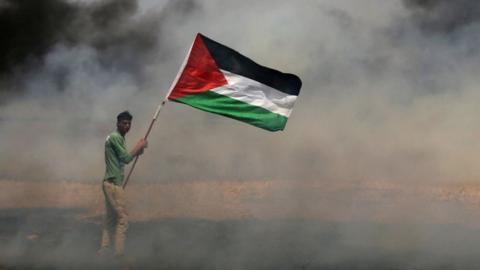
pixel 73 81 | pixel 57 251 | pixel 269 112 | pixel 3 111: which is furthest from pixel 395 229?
pixel 3 111

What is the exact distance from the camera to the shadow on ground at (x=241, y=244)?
6.84 metres

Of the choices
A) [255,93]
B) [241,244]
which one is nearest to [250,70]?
[255,93]

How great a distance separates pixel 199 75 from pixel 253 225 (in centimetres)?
270

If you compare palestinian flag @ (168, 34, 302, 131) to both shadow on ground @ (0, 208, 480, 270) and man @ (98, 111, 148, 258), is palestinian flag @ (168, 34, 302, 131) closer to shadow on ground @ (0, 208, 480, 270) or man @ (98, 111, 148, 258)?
man @ (98, 111, 148, 258)

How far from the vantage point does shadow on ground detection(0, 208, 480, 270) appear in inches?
269

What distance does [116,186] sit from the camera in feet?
23.1

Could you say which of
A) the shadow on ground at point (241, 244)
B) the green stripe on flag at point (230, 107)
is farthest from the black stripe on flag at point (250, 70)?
the shadow on ground at point (241, 244)

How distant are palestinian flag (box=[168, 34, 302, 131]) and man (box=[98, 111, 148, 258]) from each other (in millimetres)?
699

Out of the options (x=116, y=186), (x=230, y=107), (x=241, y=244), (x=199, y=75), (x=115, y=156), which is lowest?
(x=241, y=244)

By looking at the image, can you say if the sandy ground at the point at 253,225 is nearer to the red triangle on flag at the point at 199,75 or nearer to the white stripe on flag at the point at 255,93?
the white stripe on flag at the point at 255,93

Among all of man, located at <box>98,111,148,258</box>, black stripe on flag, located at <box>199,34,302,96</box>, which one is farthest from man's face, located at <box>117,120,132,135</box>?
black stripe on flag, located at <box>199,34,302,96</box>

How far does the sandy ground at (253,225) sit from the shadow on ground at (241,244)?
0.01m

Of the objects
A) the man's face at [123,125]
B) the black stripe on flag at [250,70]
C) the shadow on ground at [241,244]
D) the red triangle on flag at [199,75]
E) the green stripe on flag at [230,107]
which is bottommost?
the shadow on ground at [241,244]

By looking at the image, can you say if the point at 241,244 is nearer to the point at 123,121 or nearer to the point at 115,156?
the point at 115,156
